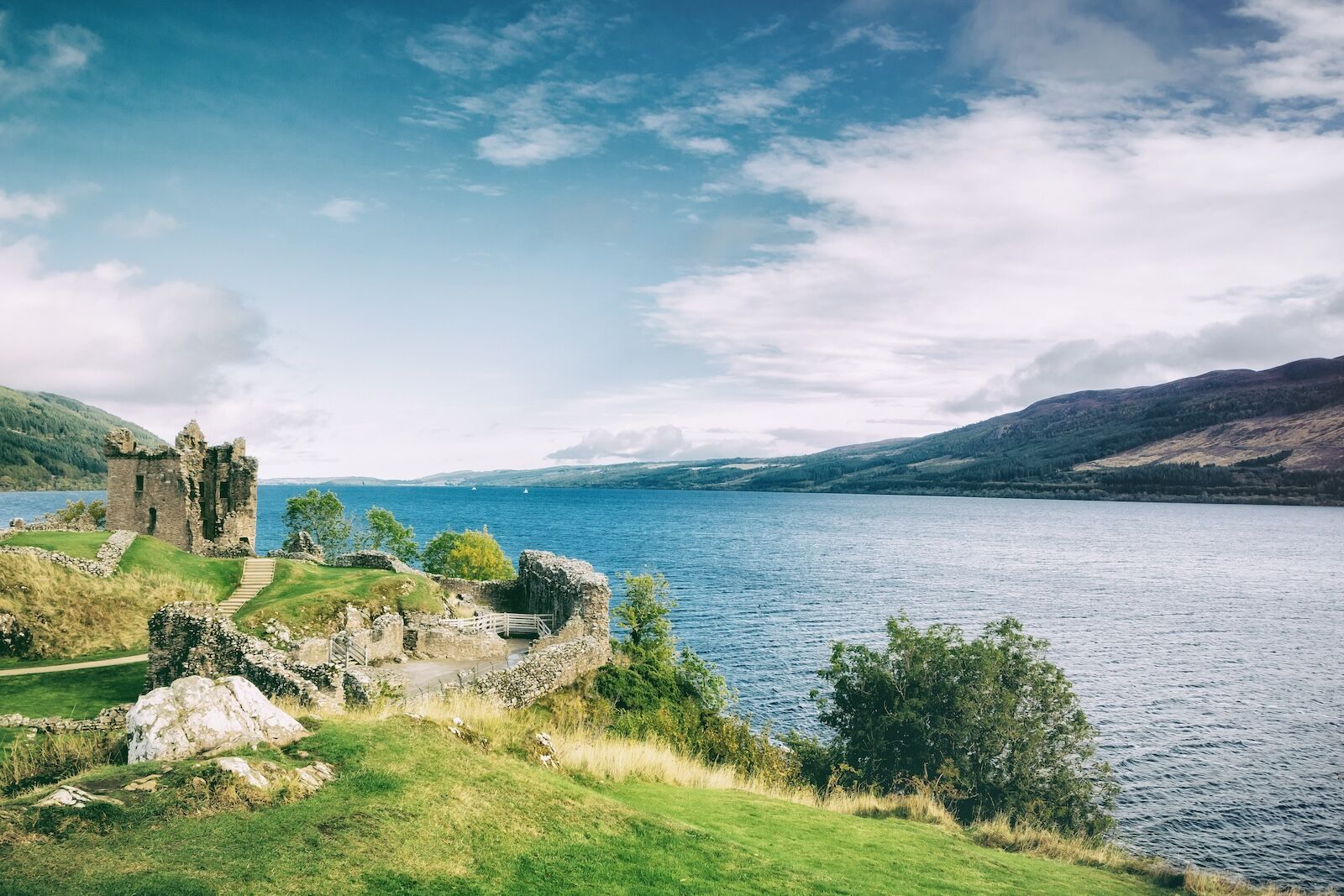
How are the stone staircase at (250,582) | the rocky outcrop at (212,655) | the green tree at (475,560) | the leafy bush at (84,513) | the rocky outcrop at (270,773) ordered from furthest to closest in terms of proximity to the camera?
the green tree at (475,560) → the leafy bush at (84,513) → the stone staircase at (250,582) → the rocky outcrop at (212,655) → the rocky outcrop at (270,773)

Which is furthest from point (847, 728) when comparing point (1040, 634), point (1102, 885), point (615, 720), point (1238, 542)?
point (1238, 542)

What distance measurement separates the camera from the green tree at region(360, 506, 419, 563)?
2928 inches

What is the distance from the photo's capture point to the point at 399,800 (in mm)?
10172

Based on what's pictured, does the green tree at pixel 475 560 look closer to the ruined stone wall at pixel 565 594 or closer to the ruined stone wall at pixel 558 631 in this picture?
the ruined stone wall at pixel 565 594

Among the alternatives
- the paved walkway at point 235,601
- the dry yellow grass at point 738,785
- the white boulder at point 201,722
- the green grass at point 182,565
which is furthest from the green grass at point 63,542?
the white boulder at point 201,722

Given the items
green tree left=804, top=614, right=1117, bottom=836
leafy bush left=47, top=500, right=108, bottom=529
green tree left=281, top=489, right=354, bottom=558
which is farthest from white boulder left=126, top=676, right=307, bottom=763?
green tree left=281, top=489, right=354, bottom=558

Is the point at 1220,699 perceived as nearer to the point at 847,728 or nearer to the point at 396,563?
the point at 847,728

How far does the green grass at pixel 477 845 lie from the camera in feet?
25.6

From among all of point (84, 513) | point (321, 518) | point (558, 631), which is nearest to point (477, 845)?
point (558, 631)

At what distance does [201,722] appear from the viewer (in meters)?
10.8

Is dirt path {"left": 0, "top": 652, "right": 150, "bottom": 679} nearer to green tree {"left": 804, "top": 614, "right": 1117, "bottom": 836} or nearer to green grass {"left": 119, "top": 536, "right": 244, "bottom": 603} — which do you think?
green grass {"left": 119, "top": 536, "right": 244, "bottom": 603}

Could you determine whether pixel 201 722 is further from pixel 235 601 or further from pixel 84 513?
pixel 84 513

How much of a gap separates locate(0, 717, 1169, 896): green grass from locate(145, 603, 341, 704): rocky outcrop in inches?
230

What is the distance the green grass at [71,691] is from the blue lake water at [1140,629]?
29321 millimetres
